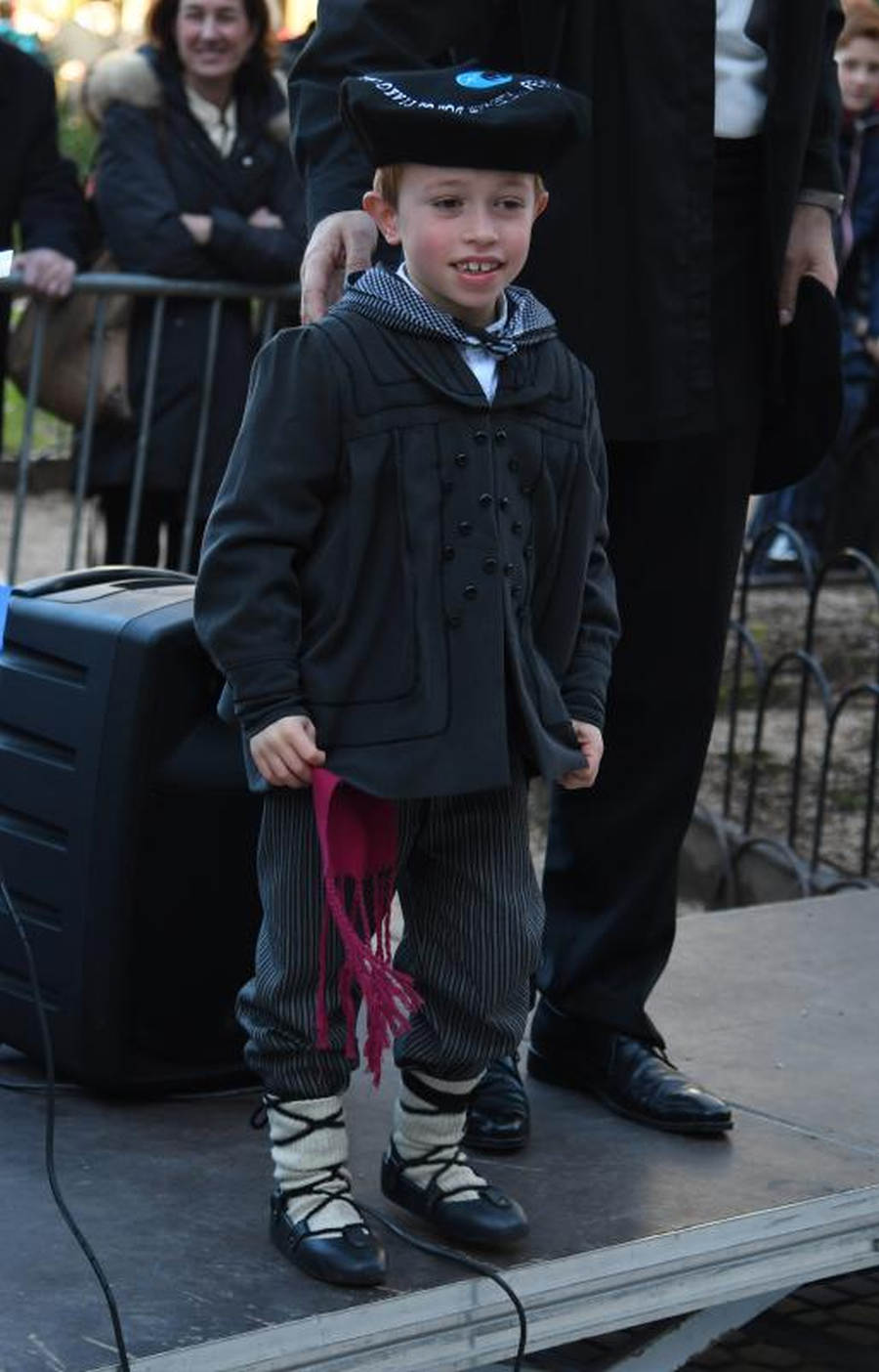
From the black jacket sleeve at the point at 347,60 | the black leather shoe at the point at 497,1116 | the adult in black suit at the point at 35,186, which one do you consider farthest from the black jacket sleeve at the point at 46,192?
the black leather shoe at the point at 497,1116

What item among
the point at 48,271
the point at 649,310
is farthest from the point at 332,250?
the point at 48,271

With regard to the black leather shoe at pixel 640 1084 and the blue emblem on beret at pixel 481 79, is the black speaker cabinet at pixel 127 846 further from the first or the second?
the blue emblem on beret at pixel 481 79

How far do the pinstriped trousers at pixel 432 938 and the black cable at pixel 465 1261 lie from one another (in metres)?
0.19

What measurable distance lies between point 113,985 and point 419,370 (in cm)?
98

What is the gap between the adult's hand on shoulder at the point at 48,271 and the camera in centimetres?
592

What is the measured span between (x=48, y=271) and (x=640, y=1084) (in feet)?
10.4

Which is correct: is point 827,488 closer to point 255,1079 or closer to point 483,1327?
point 255,1079

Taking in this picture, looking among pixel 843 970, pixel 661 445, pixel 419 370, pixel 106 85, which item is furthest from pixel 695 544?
pixel 106 85

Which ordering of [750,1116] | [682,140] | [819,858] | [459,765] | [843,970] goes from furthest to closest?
1. [819,858]
2. [843,970]
3. [750,1116]
4. [682,140]
5. [459,765]

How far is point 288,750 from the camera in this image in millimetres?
2686

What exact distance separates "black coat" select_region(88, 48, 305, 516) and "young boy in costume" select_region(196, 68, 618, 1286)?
3.33 m

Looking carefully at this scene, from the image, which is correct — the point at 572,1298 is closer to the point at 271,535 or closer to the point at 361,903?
the point at 361,903

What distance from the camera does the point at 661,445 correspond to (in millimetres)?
3326

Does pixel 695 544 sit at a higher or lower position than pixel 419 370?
lower
